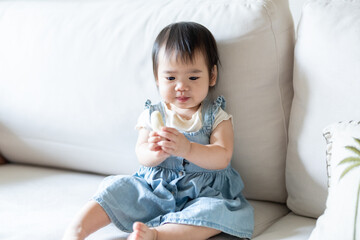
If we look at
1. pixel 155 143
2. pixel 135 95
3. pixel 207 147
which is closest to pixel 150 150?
pixel 155 143

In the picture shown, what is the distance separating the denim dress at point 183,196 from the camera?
3.93ft

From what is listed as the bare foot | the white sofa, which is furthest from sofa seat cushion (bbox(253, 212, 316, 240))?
the bare foot

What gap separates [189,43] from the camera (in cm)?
130

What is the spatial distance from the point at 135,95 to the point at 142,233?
0.48m

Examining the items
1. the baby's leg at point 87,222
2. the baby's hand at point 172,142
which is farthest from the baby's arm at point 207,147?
the baby's leg at point 87,222

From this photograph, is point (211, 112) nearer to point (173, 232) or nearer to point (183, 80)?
point (183, 80)

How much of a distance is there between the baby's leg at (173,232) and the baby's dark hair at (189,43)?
0.43m

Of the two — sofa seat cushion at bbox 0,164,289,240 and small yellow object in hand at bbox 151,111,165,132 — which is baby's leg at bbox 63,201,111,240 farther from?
small yellow object in hand at bbox 151,111,165,132

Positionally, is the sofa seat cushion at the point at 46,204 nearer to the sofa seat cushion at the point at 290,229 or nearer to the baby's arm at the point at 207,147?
the sofa seat cushion at the point at 290,229

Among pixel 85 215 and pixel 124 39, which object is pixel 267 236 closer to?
pixel 85 215

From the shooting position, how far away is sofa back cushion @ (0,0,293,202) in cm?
134

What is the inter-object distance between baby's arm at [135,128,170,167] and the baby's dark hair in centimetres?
23

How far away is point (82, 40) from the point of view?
5.15 ft

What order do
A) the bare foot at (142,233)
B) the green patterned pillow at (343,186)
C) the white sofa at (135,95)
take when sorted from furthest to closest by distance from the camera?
the white sofa at (135,95)
the bare foot at (142,233)
the green patterned pillow at (343,186)
